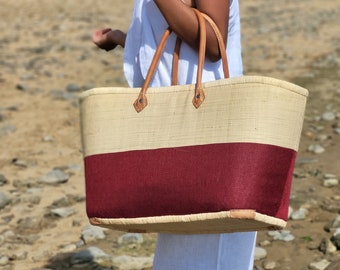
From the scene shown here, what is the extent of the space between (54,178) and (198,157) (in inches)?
144

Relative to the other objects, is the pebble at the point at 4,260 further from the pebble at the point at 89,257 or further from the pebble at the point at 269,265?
the pebble at the point at 269,265

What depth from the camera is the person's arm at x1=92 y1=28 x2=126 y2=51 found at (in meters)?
3.13

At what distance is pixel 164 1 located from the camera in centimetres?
254

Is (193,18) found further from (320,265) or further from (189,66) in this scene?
(320,265)

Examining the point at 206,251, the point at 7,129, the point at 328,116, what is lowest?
the point at 7,129

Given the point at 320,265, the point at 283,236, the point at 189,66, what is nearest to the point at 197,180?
the point at 189,66

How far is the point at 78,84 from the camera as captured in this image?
9.38 meters

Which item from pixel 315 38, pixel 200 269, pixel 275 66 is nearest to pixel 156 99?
pixel 200 269

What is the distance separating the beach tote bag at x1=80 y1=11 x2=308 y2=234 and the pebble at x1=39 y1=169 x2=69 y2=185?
3.35m

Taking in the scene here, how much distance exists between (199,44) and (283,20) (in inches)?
524

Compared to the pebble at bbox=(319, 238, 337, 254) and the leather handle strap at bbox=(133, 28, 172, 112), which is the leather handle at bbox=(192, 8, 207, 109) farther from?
the pebble at bbox=(319, 238, 337, 254)

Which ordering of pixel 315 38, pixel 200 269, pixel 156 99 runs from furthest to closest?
pixel 315 38 → pixel 200 269 → pixel 156 99

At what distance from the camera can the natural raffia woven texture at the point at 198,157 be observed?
7.60ft

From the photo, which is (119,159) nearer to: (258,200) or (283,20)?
(258,200)
